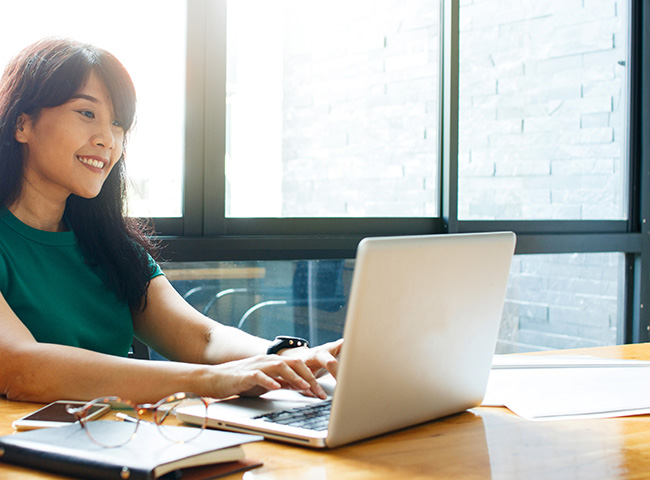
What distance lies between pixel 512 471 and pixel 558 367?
65 cm

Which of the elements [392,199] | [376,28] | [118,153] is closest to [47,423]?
[118,153]

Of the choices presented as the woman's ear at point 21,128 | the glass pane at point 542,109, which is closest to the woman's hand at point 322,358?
the woman's ear at point 21,128

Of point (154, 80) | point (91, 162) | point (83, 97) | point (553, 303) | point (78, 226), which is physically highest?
point (154, 80)

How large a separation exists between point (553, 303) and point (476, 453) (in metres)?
2.38

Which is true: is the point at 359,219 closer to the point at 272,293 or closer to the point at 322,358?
the point at 272,293

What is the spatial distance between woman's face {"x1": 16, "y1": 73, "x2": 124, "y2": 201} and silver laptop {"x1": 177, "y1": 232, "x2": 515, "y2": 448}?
718 millimetres

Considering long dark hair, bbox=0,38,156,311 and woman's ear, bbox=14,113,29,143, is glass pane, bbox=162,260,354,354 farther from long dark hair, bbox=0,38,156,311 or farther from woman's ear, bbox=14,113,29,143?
woman's ear, bbox=14,113,29,143

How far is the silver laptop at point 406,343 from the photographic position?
0.83 m

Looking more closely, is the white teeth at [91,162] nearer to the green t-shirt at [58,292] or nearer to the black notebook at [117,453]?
the green t-shirt at [58,292]

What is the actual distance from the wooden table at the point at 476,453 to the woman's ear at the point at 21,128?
664mm

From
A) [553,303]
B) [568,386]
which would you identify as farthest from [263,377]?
[553,303]

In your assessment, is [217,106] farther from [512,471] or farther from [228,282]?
[512,471]

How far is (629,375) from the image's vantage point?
1373mm

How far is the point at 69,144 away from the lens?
149 cm
